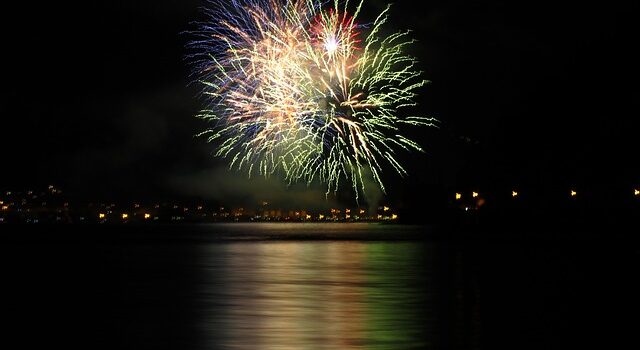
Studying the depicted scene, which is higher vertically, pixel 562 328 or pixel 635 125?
pixel 635 125

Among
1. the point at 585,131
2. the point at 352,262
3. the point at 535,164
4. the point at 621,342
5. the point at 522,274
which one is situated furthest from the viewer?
the point at 535,164

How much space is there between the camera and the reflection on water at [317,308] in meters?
15.2

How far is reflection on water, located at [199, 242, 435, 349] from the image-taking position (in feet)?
49.7

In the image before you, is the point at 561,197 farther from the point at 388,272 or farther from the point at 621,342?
the point at 621,342

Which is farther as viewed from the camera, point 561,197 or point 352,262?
point 561,197

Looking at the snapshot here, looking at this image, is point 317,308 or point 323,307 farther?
point 323,307

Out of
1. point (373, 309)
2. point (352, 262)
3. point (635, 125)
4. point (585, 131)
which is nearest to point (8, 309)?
point (373, 309)

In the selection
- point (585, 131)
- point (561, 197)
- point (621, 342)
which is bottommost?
point (621, 342)

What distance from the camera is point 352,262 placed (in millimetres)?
41375

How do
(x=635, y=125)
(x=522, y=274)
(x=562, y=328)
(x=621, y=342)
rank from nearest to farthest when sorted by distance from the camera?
(x=621, y=342), (x=562, y=328), (x=522, y=274), (x=635, y=125)

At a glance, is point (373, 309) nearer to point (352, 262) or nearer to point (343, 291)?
point (343, 291)

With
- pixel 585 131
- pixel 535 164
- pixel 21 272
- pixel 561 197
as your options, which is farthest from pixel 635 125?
pixel 21 272

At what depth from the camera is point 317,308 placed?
797 inches

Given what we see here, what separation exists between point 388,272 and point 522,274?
4673 mm
